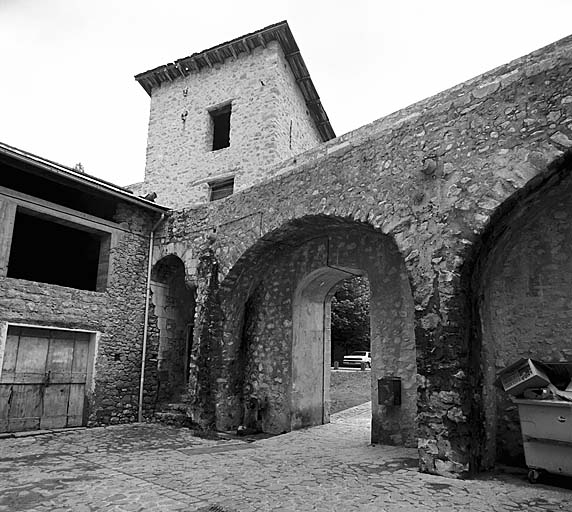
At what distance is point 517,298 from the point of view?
5.17 metres

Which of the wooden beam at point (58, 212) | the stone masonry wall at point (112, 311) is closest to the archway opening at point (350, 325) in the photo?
the stone masonry wall at point (112, 311)

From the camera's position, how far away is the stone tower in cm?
1319

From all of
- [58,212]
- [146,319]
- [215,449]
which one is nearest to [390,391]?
[215,449]

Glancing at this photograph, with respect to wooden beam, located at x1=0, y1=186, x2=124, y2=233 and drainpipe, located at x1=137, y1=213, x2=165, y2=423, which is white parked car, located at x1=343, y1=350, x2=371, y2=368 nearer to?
drainpipe, located at x1=137, y1=213, x2=165, y2=423

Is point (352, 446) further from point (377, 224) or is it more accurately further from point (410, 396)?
point (377, 224)

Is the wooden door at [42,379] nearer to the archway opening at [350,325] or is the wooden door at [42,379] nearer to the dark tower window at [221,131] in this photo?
the dark tower window at [221,131]

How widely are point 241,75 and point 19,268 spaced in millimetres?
8121

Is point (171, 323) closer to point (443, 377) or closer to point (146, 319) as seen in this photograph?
point (146, 319)

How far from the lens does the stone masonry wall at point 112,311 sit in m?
7.68

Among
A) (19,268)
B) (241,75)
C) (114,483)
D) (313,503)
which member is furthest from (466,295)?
(241,75)

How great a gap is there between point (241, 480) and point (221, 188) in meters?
10.2

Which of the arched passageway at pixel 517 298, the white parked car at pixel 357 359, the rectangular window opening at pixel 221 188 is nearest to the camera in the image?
the arched passageway at pixel 517 298

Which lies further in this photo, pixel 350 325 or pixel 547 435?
pixel 350 325

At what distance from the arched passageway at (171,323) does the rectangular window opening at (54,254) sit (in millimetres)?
1569
